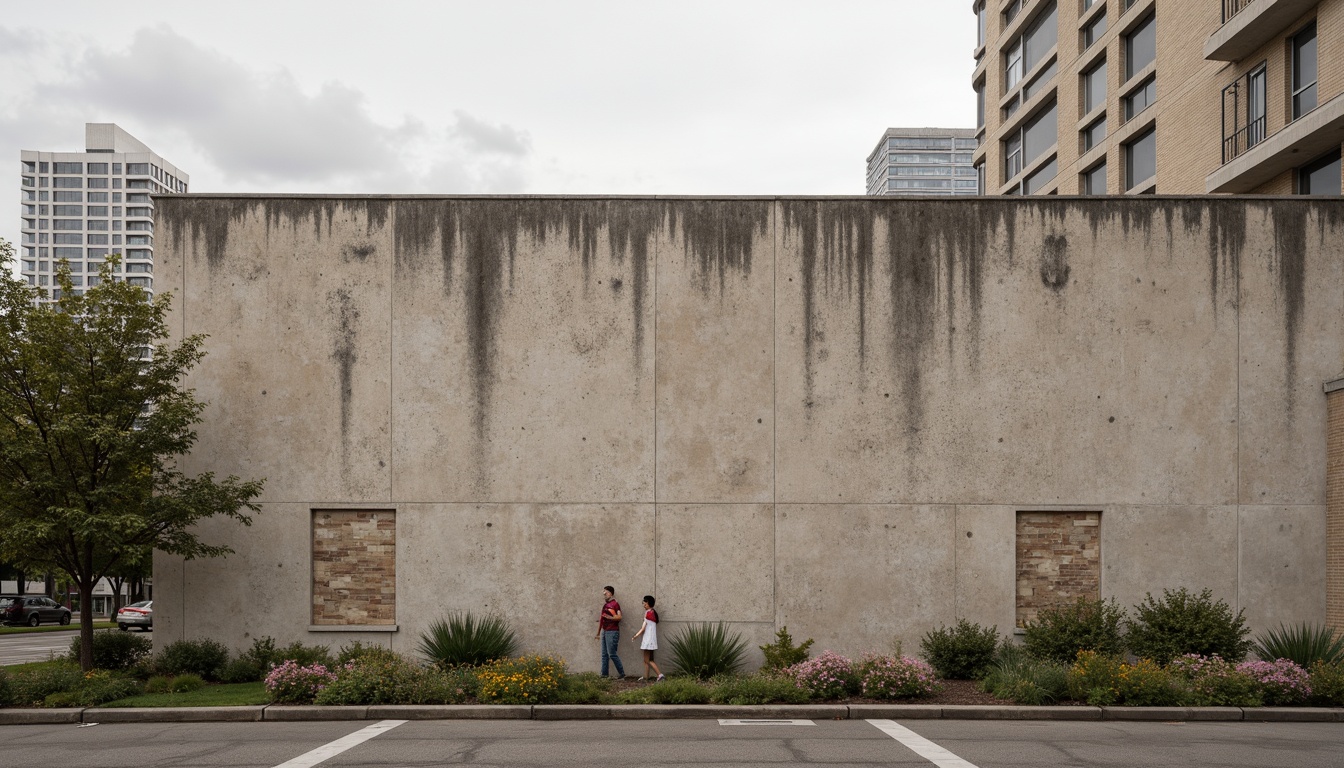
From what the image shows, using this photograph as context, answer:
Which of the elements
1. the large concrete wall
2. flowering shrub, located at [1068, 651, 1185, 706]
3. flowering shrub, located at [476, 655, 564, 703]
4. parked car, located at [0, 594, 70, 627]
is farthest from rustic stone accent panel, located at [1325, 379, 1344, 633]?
parked car, located at [0, 594, 70, 627]

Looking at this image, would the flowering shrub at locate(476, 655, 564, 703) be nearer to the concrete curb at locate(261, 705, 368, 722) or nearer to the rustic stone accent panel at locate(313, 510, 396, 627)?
the concrete curb at locate(261, 705, 368, 722)

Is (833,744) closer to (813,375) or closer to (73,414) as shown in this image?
(813,375)

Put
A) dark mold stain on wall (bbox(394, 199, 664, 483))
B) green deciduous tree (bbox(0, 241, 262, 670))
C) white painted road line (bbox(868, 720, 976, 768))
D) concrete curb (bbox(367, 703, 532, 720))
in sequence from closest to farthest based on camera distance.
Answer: white painted road line (bbox(868, 720, 976, 768)) → concrete curb (bbox(367, 703, 532, 720)) → green deciduous tree (bbox(0, 241, 262, 670)) → dark mold stain on wall (bbox(394, 199, 664, 483))

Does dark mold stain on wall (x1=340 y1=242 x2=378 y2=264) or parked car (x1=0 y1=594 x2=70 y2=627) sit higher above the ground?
dark mold stain on wall (x1=340 y1=242 x2=378 y2=264)

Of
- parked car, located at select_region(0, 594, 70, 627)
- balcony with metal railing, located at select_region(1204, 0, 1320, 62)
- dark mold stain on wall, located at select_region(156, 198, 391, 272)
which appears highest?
balcony with metal railing, located at select_region(1204, 0, 1320, 62)

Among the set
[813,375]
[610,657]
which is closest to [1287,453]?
[813,375]

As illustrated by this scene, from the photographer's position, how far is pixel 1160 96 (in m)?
32.7

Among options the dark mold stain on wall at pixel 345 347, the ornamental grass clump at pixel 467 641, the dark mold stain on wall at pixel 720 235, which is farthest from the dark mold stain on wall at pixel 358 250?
the ornamental grass clump at pixel 467 641

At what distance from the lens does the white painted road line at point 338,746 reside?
10.2 m

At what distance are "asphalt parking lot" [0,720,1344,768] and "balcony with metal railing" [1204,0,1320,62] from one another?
61.8 feet

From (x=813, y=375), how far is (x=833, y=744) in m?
7.29

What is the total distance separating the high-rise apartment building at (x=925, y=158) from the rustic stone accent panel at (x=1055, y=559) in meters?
179

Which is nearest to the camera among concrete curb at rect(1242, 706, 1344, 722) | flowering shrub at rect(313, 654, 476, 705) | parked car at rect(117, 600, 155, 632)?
concrete curb at rect(1242, 706, 1344, 722)

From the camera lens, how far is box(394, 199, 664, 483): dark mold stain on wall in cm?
1725
